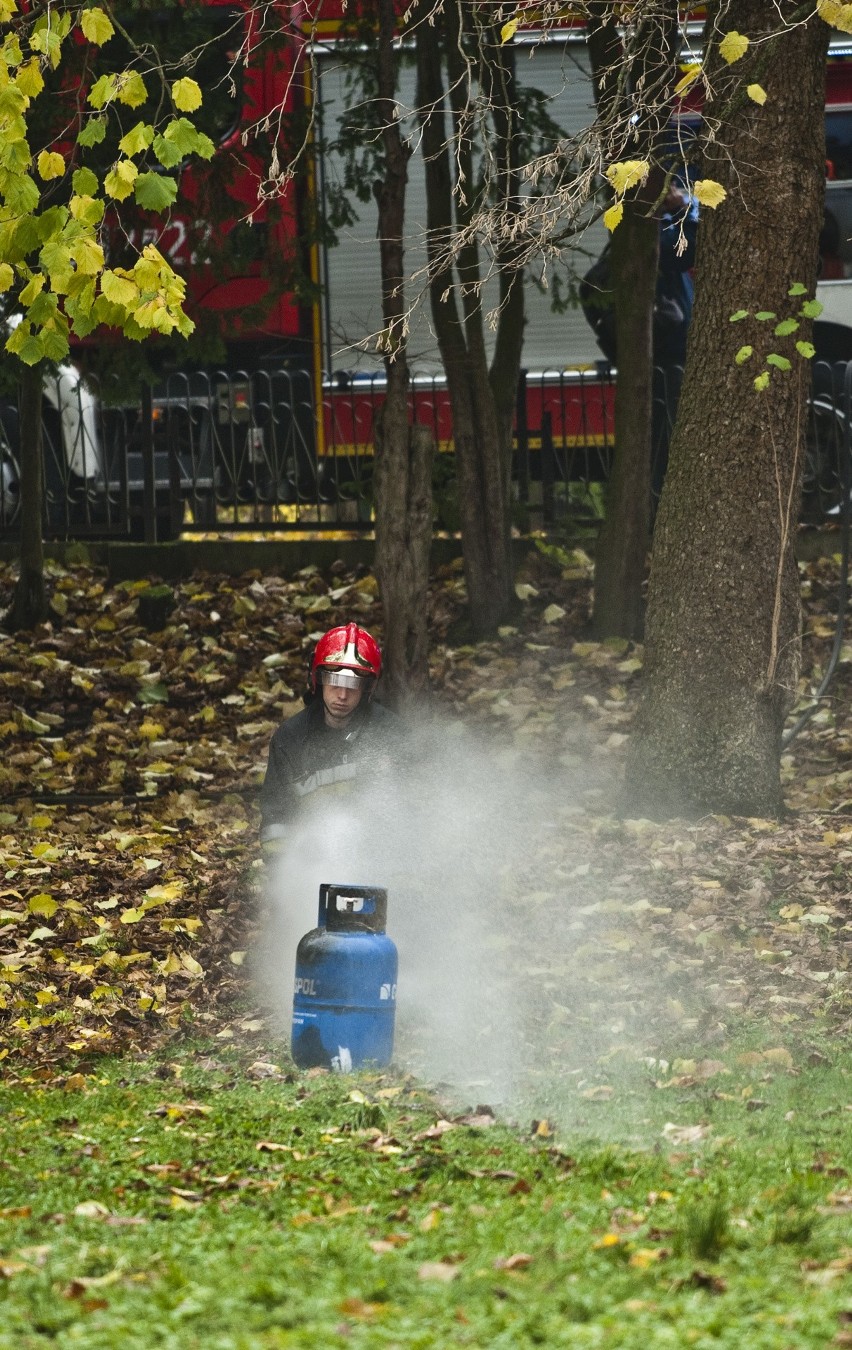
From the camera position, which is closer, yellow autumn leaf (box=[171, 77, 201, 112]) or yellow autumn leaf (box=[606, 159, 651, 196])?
yellow autumn leaf (box=[606, 159, 651, 196])

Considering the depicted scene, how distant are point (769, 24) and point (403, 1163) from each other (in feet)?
17.7

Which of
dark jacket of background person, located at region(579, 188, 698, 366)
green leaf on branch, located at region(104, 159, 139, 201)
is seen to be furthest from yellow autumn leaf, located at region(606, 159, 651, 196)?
dark jacket of background person, located at region(579, 188, 698, 366)

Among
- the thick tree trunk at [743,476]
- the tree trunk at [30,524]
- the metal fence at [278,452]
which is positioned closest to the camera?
the thick tree trunk at [743,476]

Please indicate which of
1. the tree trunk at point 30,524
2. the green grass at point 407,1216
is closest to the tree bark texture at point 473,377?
the tree trunk at point 30,524

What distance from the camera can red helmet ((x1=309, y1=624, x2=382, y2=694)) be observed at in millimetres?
6707

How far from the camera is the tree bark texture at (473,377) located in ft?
34.7

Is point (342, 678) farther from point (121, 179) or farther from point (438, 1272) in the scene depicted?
point (438, 1272)

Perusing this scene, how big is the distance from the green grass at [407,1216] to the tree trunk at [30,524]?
685 centimetres

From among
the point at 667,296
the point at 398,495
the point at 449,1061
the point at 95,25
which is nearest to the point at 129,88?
the point at 95,25

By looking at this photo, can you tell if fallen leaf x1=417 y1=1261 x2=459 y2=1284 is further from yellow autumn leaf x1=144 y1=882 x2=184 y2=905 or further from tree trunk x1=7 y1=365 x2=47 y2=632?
tree trunk x1=7 y1=365 x2=47 y2=632

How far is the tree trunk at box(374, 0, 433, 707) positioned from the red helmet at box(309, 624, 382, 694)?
2639 millimetres

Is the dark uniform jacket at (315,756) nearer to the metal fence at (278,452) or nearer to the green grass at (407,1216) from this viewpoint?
the green grass at (407,1216)

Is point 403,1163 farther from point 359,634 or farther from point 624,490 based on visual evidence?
point 624,490

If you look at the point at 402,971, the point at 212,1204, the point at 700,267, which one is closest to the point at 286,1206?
the point at 212,1204
